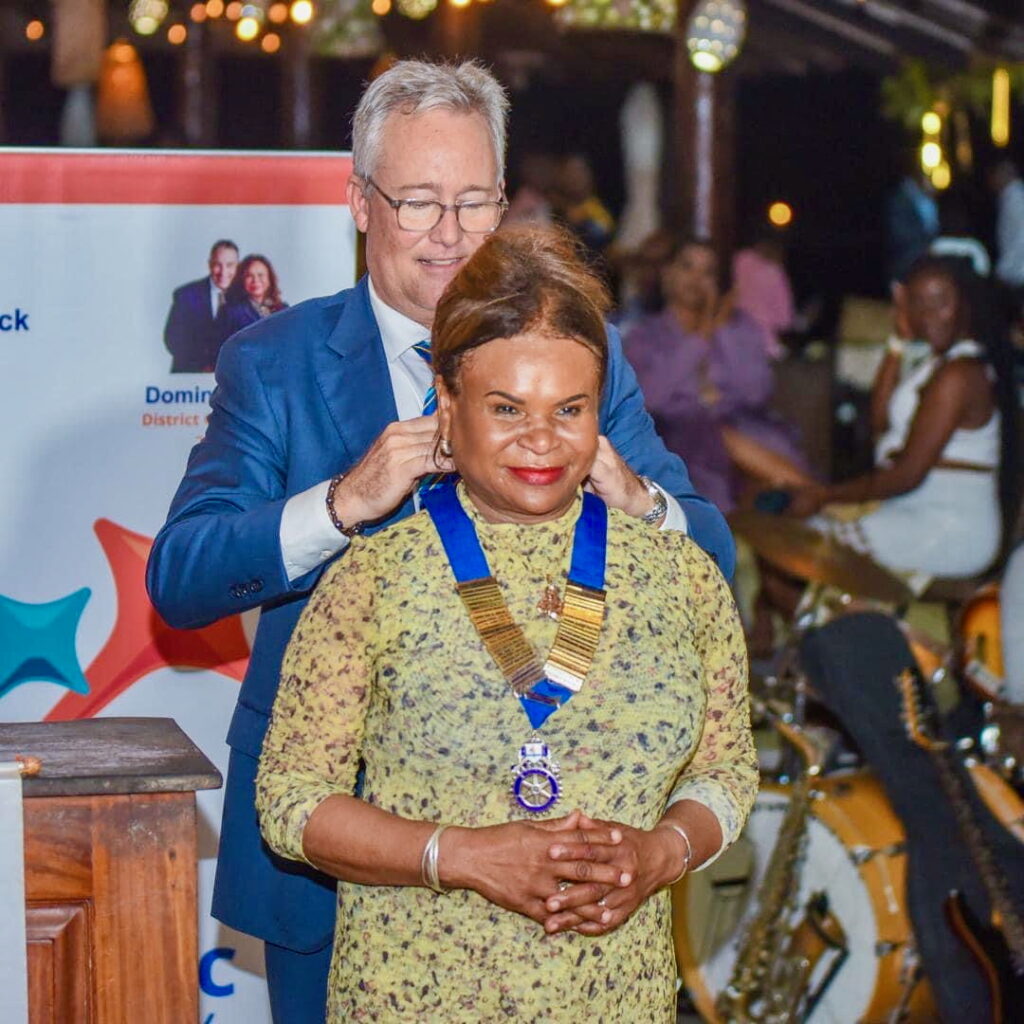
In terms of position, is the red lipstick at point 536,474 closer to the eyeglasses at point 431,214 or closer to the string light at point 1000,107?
the eyeglasses at point 431,214

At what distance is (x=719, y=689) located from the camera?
5.74ft

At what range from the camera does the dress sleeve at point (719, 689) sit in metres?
1.74

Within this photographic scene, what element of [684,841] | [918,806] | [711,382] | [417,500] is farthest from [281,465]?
[711,382]

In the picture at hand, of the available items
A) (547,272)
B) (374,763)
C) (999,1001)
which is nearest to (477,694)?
(374,763)

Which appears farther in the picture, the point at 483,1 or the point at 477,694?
the point at 483,1

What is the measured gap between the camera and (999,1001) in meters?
3.47

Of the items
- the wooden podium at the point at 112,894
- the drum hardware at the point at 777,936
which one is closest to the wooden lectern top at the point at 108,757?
the wooden podium at the point at 112,894

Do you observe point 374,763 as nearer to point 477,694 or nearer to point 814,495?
point 477,694

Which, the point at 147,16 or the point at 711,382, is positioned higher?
the point at 147,16

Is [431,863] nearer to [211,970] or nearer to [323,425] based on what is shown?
[323,425]

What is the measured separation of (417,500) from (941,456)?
2.99m

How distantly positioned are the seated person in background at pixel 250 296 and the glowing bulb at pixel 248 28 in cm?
239

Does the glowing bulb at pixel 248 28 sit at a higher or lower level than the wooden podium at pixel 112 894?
higher

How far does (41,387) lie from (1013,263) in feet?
10.5
